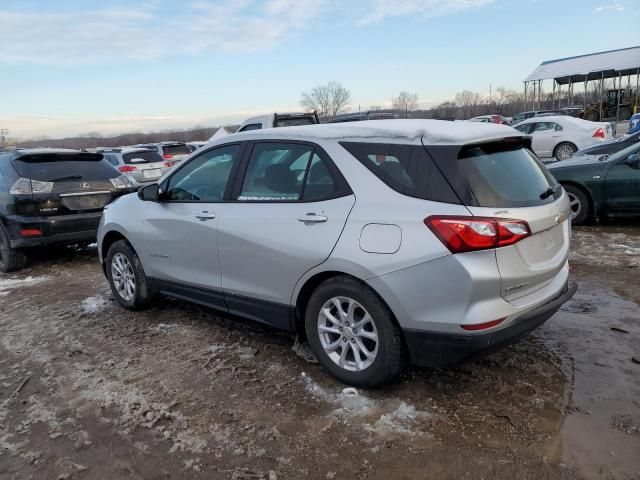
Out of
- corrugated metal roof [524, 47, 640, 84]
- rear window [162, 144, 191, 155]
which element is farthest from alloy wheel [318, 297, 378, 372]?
corrugated metal roof [524, 47, 640, 84]

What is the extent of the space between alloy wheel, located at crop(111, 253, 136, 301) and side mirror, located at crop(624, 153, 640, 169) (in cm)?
674

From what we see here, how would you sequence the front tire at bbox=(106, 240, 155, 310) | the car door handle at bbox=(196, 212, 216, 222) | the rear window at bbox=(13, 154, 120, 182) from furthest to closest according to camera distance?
the rear window at bbox=(13, 154, 120, 182) → the front tire at bbox=(106, 240, 155, 310) → the car door handle at bbox=(196, 212, 216, 222)

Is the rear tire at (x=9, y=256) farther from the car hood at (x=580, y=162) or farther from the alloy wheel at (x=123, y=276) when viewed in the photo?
the car hood at (x=580, y=162)

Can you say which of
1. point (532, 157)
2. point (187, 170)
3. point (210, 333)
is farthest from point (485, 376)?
point (187, 170)

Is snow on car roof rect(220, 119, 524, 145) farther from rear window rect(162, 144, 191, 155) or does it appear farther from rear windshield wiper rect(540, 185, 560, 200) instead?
rear window rect(162, 144, 191, 155)

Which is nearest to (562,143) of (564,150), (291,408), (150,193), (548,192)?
(564,150)

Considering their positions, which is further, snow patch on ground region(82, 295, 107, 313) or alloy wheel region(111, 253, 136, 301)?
snow patch on ground region(82, 295, 107, 313)

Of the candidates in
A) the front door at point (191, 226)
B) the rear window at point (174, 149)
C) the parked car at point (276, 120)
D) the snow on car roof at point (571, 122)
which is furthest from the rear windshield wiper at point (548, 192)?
the rear window at point (174, 149)

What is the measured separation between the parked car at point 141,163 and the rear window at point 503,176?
13.7 meters

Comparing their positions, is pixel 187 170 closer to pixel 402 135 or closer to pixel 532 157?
pixel 402 135

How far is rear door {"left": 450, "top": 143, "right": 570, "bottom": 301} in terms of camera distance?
9.53 ft

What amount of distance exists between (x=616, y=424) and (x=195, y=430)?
7.85 ft

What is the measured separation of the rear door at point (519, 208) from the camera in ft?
9.53

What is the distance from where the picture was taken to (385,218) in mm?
3029
